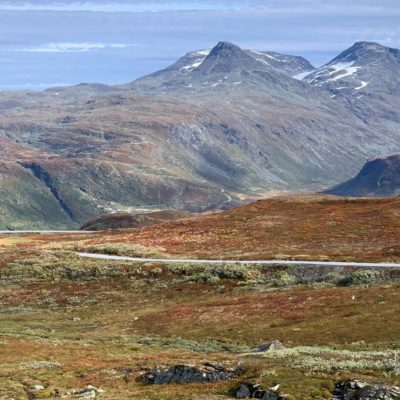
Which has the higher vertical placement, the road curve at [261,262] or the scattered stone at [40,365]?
the road curve at [261,262]

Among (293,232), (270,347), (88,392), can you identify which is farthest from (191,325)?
(293,232)

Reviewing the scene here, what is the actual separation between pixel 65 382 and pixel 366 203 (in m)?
92.7

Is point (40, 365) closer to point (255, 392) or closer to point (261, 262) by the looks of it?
point (255, 392)

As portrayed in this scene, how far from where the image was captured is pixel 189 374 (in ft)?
127

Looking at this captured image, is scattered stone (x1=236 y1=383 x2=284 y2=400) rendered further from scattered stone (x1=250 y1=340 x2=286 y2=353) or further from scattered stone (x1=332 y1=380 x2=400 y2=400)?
scattered stone (x1=250 y1=340 x2=286 y2=353)

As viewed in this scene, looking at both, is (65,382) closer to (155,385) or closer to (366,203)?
(155,385)

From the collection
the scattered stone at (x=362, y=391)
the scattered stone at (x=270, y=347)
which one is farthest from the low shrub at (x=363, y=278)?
the scattered stone at (x=362, y=391)

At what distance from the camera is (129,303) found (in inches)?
2948

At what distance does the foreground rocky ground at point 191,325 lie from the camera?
36906mm

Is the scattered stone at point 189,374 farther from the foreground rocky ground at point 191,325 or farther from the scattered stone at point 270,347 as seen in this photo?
the scattered stone at point 270,347

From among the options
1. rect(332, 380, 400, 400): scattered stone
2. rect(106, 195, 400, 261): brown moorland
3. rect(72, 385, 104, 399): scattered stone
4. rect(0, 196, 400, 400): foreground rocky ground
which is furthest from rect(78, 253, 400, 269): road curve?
rect(72, 385, 104, 399): scattered stone

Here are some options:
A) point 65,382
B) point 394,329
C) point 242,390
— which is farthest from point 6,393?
point 394,329

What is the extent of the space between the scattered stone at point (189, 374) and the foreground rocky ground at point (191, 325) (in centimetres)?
7

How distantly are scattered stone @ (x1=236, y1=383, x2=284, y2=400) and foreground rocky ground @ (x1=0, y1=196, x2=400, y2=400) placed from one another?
142 millimetres
